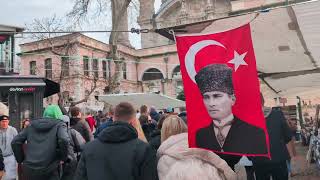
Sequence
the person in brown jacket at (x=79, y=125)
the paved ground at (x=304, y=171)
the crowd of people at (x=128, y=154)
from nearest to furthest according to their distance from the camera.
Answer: the crowd of people at (x=128, y=154)
the person in brown jacket at (x=79, y=125)
the paved ground at (x=304, y=171)

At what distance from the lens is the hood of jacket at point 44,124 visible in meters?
6.38

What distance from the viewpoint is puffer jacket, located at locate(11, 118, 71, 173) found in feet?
20.7

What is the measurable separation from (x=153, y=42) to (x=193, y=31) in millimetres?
58001

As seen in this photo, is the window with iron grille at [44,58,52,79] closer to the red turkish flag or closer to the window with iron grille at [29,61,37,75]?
the window with iron grille at [29,61,37,75]

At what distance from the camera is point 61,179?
22.1ft


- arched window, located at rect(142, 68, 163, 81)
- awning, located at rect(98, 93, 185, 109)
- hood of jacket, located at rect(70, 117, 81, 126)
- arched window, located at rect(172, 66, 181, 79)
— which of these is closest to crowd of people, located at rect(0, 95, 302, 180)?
hood of jacket, located at rect(70, 117, 81, 126)

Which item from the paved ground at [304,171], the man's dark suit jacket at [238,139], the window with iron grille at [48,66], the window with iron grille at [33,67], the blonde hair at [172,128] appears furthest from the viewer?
the window with iron grille at [33,67]

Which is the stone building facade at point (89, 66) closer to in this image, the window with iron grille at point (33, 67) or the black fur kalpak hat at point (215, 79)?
the window with iron grille at point (33, 67)

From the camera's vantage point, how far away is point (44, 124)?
6.39m

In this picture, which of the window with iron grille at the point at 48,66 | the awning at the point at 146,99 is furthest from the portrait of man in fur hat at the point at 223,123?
the window with iron grille at the point at 48,66

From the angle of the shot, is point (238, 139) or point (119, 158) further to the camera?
point (238, 139)

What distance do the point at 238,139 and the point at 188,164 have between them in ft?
1.97

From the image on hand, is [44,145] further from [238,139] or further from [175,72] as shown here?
[175,72]

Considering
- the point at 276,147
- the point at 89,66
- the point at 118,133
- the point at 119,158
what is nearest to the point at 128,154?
the point at 119,158
